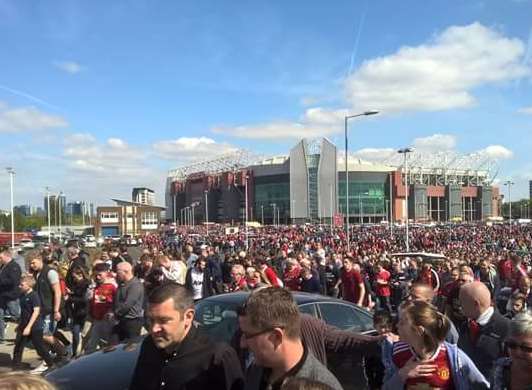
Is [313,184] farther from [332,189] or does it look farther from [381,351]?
[381,351]

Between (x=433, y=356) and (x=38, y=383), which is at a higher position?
(x=38, y=383)

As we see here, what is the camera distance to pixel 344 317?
6.45 meters

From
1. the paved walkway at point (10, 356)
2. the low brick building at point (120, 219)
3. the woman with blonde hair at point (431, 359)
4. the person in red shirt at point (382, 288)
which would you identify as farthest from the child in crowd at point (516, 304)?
the low brick building at point (120, 219)

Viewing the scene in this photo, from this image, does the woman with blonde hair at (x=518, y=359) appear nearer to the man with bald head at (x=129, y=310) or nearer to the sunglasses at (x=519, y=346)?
the sunglasses at (x=519, y=346)

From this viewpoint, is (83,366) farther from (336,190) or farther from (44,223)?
(44,223)

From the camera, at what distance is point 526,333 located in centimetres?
280

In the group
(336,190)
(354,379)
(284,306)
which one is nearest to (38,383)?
(284,306)

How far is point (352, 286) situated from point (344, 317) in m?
5.00

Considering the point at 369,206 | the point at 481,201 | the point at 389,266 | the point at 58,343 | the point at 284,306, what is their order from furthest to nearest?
the point at 481,201, the point at 369,206, the point at 389,266, the point at 58,343, the point at 284,306

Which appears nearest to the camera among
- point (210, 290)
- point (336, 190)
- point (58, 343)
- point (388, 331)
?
point (388, 331)

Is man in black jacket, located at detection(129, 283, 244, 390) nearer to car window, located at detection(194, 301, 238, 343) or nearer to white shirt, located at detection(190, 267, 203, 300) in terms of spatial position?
car window, located at detection(194, 301, 238, 343)

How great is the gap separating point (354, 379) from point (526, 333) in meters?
2.71

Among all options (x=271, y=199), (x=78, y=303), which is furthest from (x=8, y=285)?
(x=271, y=199)

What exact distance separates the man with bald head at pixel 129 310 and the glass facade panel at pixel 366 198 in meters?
116
